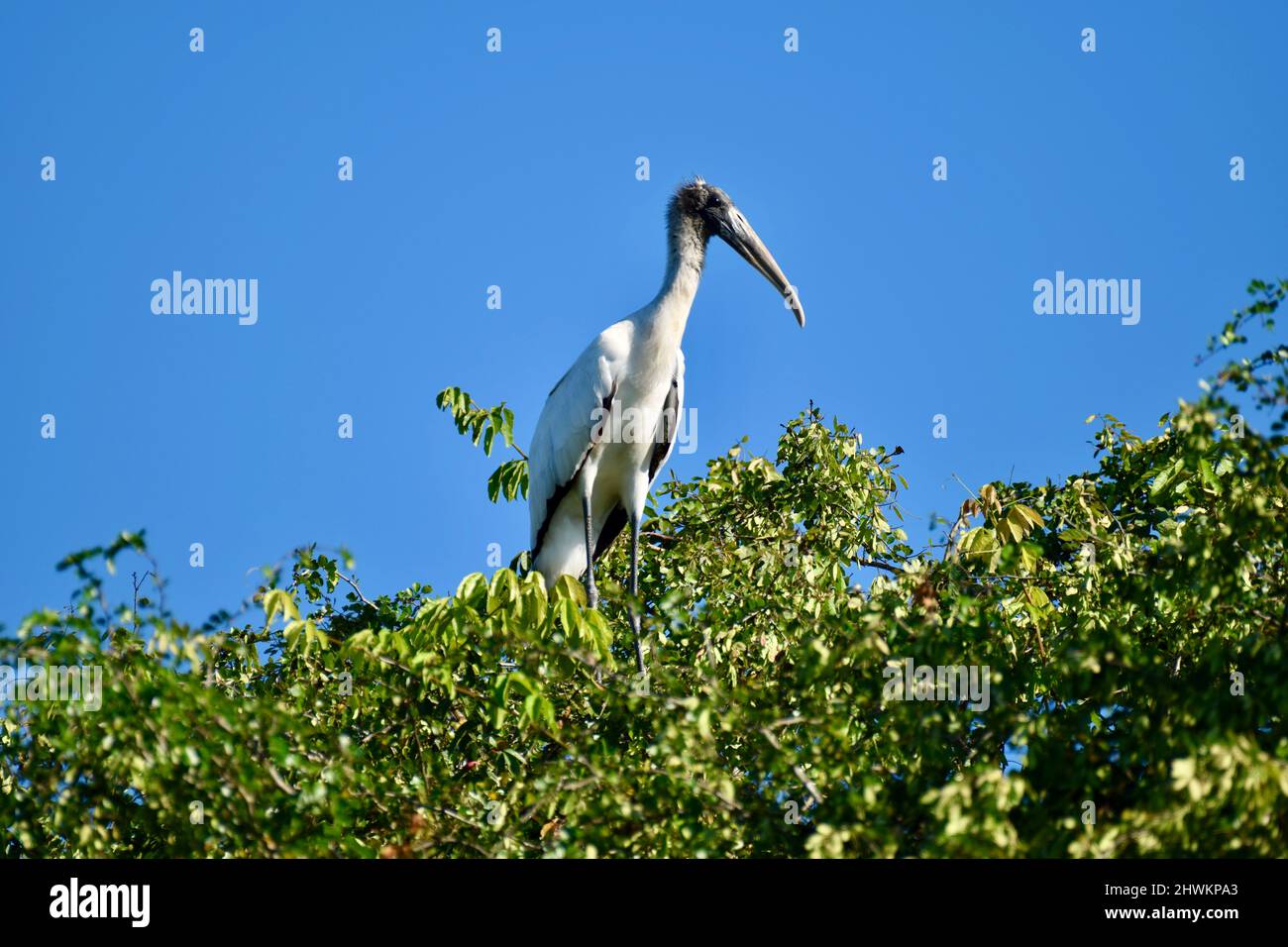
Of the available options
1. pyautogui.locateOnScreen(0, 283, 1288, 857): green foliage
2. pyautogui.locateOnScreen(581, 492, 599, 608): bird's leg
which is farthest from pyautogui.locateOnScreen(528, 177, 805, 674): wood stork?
pyautogui.locateOnScreen(0, 283, 1288, 857): green foliage

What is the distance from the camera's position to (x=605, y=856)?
3.92 meters

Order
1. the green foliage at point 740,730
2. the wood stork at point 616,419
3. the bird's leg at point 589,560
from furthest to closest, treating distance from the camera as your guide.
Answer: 1. the wood stork at point 616,419
2. the bird's leg at point 589,560
3. the green foliage at point 740,730

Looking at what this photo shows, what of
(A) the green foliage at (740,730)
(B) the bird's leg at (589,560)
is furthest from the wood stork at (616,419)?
(A) the green foliage at (740,730)

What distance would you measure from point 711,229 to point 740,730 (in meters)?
5.65

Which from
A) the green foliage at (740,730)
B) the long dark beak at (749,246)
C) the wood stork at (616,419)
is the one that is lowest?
the green foliage at (740,730)

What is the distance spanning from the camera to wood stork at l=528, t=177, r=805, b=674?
28.6 ft

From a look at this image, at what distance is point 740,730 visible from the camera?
14.2 ft

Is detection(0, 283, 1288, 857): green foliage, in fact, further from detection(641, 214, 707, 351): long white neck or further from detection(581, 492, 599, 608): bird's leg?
detection(641, 214, 707, 351): long white neck

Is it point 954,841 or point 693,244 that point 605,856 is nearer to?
point 954,841

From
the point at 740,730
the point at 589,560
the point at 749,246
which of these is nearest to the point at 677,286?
the point at 749,246

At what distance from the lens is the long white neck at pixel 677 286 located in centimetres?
885

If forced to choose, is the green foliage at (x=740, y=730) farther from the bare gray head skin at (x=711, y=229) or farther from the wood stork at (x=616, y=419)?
the bare gray head skin at (x=711, y=229)
